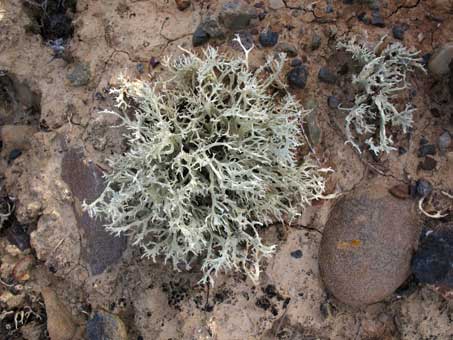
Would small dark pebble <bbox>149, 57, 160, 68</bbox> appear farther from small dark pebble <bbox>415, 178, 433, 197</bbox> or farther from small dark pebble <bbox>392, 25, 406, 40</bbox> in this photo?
small dark pebble <bbox>415, 178, 433, 197</bbox>

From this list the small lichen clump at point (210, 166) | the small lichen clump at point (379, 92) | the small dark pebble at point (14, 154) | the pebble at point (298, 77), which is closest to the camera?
the small lichen clump at point (210, 166)

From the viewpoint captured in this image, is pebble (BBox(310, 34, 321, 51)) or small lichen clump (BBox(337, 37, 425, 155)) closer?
small lichen clump (BBox(337, 37, 425, 155))

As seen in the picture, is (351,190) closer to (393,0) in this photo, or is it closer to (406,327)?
(406,327)

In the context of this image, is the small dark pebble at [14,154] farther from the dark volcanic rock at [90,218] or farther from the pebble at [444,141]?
the pebble at [444,141]

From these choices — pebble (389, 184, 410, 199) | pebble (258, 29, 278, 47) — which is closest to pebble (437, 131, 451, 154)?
pebble (389, 184, 410, 199)

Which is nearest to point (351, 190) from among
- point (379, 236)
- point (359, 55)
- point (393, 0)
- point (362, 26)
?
point (379, 236)

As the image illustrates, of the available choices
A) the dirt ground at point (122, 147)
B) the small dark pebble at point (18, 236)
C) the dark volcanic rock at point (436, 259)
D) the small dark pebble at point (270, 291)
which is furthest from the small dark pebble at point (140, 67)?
→ the dark volcanic rock at point (436, 259)

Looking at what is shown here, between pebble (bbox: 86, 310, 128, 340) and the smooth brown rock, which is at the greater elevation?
pebble (bbox: 86, 310, 128, 340)
